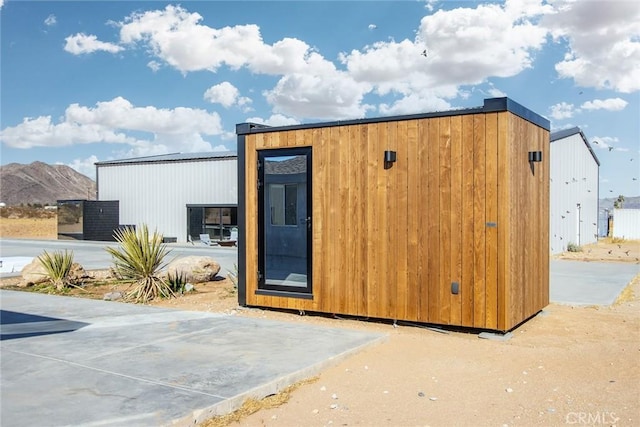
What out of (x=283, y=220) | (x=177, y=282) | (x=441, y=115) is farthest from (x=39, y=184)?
(x=441, y=115)

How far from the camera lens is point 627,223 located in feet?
91.0

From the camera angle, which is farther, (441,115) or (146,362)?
(441,115)

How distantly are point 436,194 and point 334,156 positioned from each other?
4.70ft

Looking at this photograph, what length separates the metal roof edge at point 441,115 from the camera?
6090mm

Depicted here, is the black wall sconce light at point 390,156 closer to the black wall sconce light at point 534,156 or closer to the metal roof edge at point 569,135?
the black wall sconce light at point 534,156

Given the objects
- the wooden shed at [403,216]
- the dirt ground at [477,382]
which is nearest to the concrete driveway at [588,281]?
the wooden shed at [403,216]

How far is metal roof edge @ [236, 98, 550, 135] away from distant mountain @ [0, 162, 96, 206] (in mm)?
104378

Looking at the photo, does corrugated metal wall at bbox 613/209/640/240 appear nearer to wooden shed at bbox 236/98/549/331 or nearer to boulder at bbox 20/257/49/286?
wooden shed at bbox 236/98/549/331

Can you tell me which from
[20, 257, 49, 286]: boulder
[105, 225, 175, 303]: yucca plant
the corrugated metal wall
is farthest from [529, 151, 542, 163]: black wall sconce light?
the corrugated metal wall

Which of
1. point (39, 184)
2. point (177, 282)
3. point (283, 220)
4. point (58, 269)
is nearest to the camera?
point (283, 220)

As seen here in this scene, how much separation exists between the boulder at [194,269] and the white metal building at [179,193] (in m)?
13.5

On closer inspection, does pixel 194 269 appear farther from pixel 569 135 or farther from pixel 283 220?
pixel 569 135

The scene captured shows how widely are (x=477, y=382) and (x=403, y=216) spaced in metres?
2.57

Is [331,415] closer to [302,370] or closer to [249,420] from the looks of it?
[249,420]
